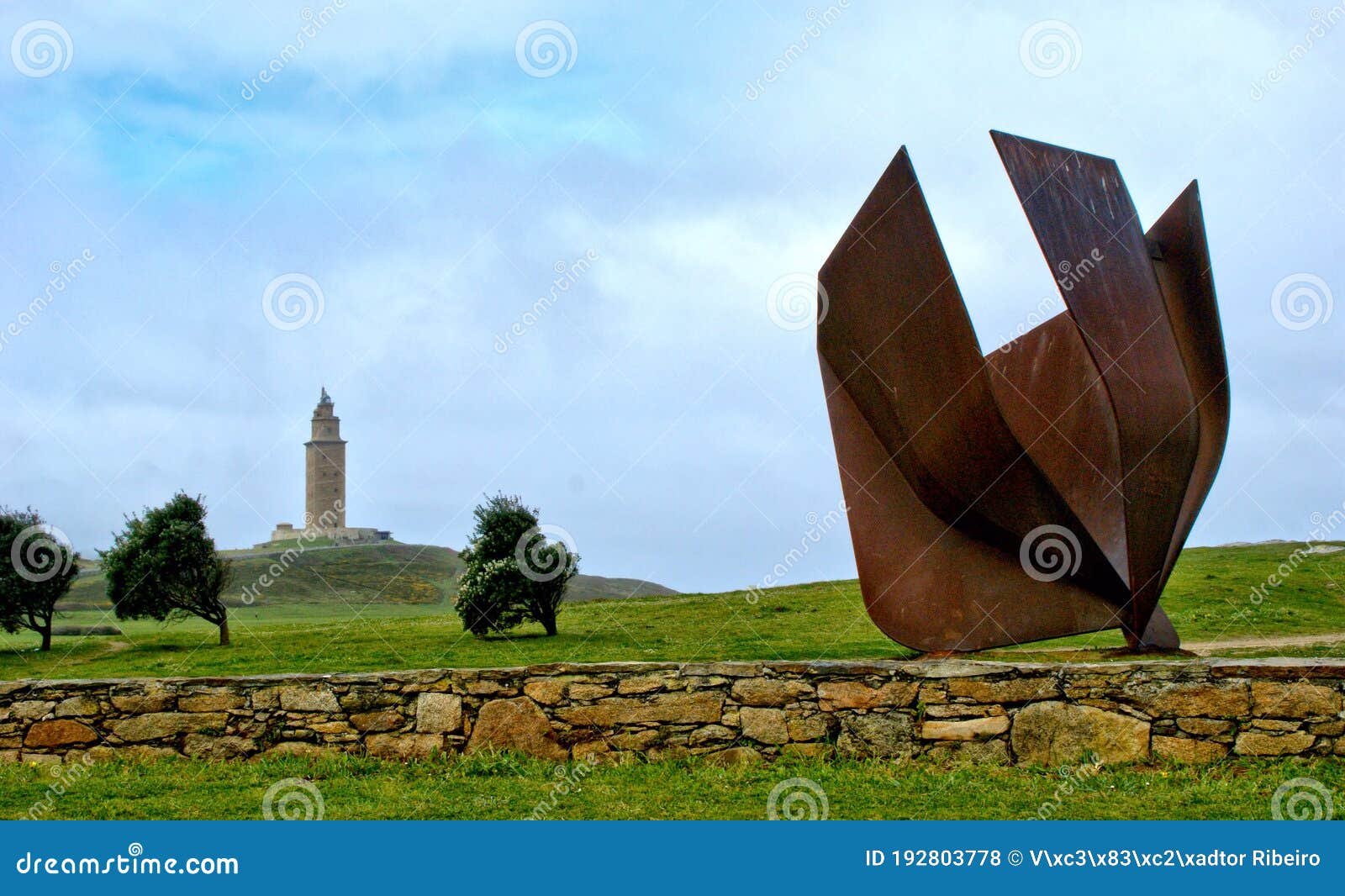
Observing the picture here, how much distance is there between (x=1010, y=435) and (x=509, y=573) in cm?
1232

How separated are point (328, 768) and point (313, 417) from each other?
8822cm

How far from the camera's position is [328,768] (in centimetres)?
753

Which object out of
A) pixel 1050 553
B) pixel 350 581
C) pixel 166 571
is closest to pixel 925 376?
pixel 1050 553

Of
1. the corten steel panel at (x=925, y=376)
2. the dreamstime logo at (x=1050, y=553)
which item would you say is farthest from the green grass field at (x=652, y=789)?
the dreamstime logo at (x=1050, y=553)

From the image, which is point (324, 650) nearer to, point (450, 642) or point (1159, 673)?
point (450, 642)

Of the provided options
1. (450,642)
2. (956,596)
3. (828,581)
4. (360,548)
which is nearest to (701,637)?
(450,642)

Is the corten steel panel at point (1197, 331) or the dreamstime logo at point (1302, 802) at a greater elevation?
the corten steel panel at point (1197, 331)

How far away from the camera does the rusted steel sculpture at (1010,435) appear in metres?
A: 12.1

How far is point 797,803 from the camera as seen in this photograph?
256 inches
